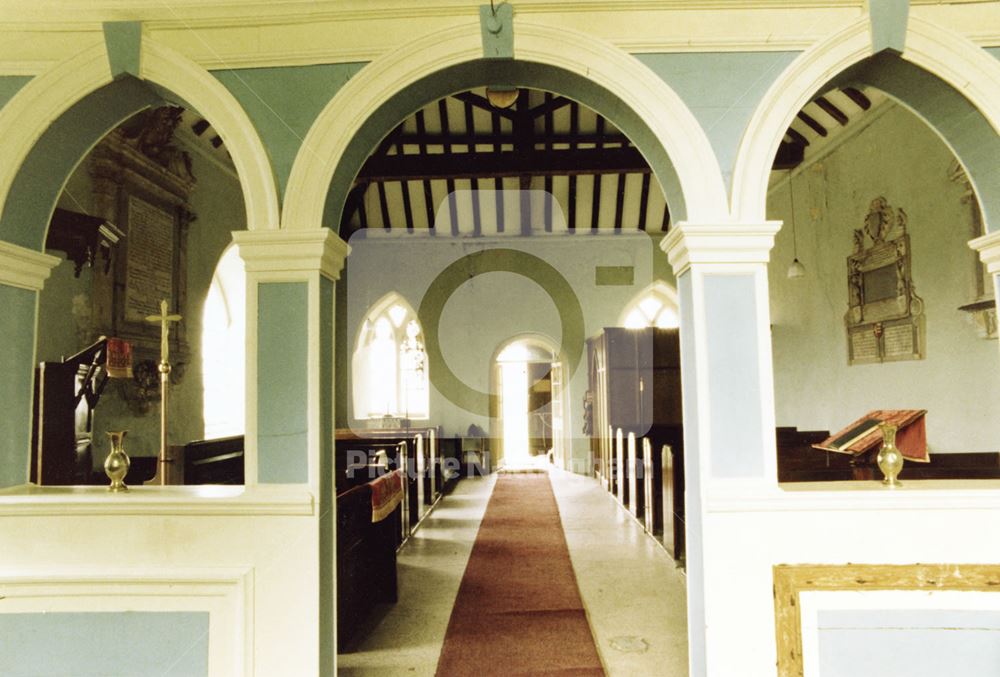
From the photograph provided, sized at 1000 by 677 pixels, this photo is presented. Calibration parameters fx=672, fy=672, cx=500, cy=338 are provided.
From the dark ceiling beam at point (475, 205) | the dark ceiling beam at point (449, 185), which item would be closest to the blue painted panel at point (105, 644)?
the dark ceiling beam at point (449, 185)

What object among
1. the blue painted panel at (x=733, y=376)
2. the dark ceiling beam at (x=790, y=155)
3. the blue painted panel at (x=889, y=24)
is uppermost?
the dark ceiling beam at (x=790, y=155)

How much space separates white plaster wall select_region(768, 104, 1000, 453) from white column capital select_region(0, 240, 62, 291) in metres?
6.26

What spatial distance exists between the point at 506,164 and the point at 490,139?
0.60 meters

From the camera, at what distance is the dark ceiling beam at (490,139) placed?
886cm

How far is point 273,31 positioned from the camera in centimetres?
271

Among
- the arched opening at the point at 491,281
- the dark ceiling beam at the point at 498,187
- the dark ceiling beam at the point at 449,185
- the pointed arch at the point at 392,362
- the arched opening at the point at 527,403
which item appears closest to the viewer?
the dark ceiling beam at the point at 449,185

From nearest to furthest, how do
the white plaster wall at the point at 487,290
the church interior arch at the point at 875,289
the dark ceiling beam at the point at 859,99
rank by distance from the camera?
the church interior arch at the point at 875,289 → the dark ceiling beam at the point at 859,99 → the white plaster wall at the point at 487,290

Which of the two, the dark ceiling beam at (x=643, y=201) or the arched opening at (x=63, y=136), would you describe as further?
the dark ceiling beam at (x=643, y=201)

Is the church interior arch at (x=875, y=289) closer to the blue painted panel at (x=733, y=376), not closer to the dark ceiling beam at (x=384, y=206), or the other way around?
the blue painted panel at (x=733, y=376)

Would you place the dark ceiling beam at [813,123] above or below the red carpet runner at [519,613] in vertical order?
above

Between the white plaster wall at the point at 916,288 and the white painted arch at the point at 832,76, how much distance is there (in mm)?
3361

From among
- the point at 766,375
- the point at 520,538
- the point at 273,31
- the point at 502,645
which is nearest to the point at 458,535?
the point at 520,538

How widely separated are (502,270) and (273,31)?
8.83 metres

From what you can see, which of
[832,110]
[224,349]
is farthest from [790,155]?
[224,349]
